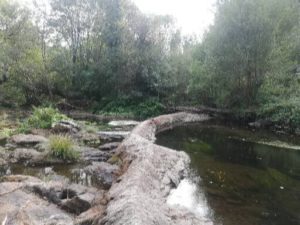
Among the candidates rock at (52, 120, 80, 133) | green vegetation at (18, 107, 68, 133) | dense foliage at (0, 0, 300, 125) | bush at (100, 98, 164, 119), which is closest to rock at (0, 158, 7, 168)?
rock at (52, 120, 80, 133)

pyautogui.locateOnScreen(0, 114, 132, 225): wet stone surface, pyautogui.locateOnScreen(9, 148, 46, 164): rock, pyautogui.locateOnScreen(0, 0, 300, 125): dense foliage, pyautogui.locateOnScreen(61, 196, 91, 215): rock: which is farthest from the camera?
pyautogui.locateOnScreen(0, 0, 300, 125): dense foliage

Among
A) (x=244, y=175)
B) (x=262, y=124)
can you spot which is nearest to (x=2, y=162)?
(x=244, y=175)

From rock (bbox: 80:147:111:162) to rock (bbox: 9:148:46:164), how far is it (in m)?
1.28

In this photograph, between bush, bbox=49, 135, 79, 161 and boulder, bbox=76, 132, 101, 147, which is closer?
bush, bbox=49, 135, 79, 161

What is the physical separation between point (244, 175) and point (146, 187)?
3.83 m

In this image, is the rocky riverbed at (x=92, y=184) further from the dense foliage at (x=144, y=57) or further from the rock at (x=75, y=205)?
the dense foliage at (x=144, y=57)

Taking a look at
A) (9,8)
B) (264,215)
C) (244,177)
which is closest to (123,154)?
(244,177)

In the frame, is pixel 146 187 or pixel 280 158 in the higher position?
pixel 146 187

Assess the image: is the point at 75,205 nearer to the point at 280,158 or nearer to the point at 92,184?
the point at 92,184

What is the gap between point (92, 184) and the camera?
26.5 feet

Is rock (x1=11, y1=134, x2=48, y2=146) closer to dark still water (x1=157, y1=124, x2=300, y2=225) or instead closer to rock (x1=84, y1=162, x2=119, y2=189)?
rock (x1=84, y1=162, x2=119, y2=189)

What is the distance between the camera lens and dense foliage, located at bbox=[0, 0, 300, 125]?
21750mm

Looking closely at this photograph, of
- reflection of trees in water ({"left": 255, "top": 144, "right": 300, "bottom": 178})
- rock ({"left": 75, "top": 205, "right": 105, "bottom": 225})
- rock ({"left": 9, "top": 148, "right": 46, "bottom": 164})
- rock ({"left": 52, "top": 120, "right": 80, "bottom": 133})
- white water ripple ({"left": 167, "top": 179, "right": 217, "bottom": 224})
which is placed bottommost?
white water ripple ({"left": 167, "top": 179, "right": 217, "bottom": 224})

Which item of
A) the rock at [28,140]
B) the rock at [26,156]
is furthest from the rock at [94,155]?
the rock at [28,140]
